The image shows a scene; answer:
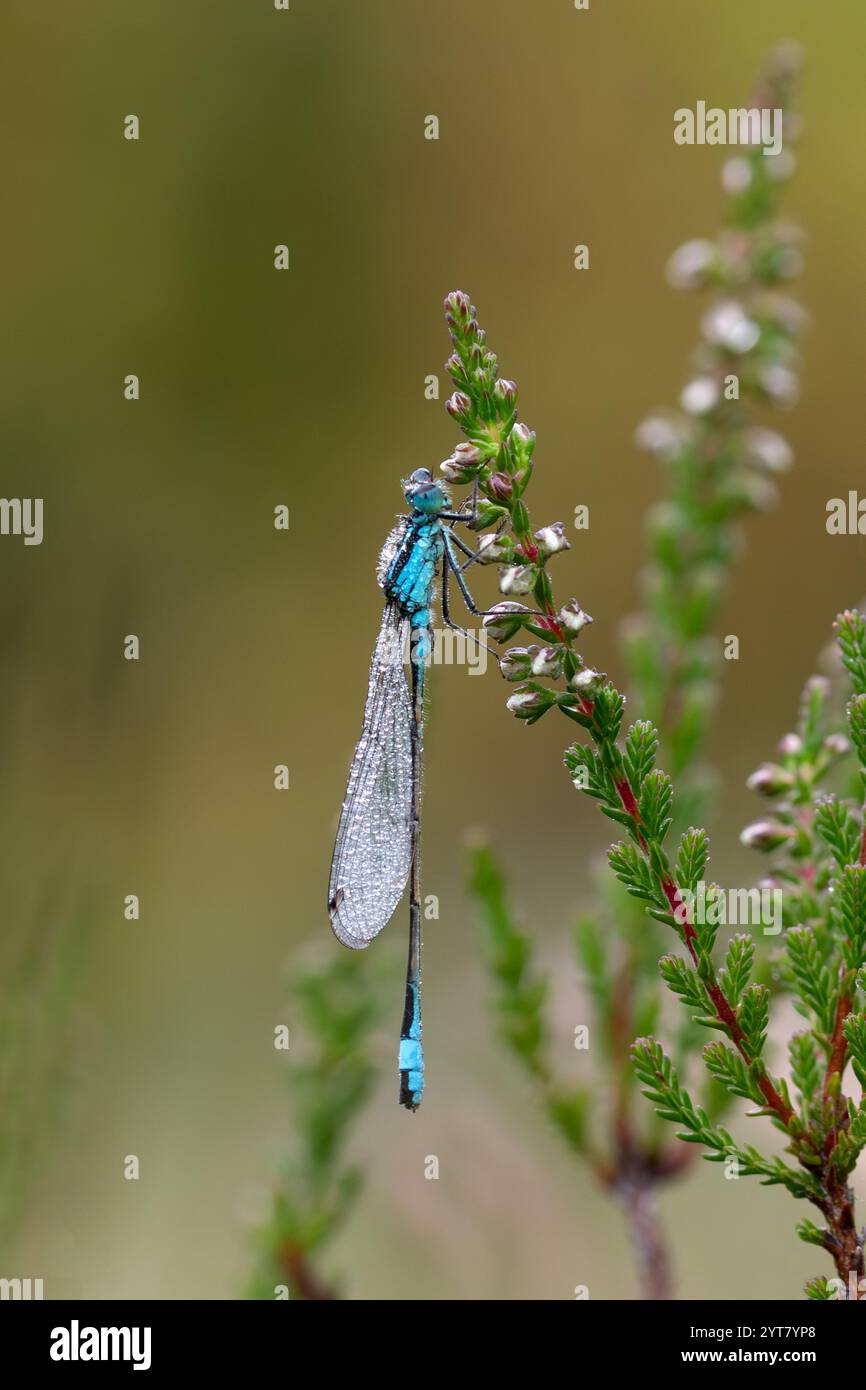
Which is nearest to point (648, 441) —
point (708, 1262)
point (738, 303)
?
point (738, 303)

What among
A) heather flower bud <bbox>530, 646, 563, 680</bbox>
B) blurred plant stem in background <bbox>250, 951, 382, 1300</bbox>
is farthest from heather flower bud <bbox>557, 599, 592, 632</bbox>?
blurred plant stem in background <bbox>250, 951, 382, 1300</bbox>

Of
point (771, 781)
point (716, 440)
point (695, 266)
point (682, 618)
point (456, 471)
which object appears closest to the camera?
point (456, 471)

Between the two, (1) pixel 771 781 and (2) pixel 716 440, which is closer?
(1) pixel 771 781

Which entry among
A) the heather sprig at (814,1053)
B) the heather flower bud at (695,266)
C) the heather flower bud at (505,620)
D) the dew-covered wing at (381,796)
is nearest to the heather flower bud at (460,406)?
the heather flower bud at (505,620)

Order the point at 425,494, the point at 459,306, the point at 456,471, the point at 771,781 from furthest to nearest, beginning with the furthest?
1. the point at 425,494
2. the point at 771,781
3. the point at 456,471
4. the point at 459,306

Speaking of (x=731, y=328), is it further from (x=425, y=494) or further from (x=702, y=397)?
(x=425, y=494)

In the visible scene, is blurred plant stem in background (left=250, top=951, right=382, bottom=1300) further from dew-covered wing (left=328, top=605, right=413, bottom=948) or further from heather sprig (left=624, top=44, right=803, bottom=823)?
heather sprig (left=624, top=44, right=803, bottom=823)

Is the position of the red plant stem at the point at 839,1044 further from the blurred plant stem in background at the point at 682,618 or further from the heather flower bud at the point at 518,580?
the heather flower bud at the point at 518,580

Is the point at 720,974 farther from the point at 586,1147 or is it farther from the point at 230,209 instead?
the point at 230,209

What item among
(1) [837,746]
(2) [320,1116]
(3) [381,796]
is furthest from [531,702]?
(3) [381,796]
